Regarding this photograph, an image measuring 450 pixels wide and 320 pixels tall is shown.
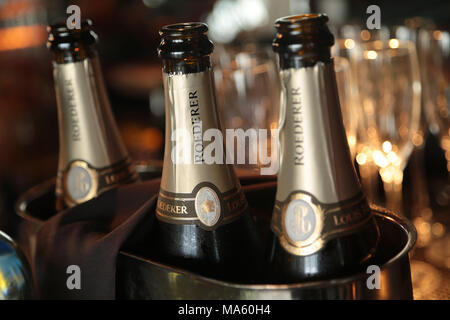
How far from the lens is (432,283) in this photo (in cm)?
55

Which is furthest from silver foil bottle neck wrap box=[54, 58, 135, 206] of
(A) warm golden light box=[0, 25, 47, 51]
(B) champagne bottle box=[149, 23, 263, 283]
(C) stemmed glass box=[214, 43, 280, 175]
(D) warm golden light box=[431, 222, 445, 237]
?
(A) warm golden light box=[0, 25, 47, 51]

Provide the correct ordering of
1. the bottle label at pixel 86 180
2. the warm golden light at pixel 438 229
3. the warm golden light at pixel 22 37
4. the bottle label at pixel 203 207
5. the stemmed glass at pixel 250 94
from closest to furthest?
the bottle label at pixel 203 207
the bottle label at pixel 86 180
the warm golden light at pixel 438 229
the stemmed glass at pixel 250 94
the warm golden light at pixel 22 37

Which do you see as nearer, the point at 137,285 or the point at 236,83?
the point at 137,285

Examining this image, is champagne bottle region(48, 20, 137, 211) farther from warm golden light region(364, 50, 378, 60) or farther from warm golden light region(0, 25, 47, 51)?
warm golden light region(0, 25, 47, 51)

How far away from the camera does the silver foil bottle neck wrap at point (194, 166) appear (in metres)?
0.40

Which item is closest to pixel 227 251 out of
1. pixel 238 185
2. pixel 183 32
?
pixel 238 185

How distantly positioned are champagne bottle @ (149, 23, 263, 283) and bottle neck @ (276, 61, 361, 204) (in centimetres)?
5

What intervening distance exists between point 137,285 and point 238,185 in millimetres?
118

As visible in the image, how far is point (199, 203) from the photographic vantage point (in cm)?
43

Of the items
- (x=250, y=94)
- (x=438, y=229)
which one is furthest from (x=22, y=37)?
(x=438, y=229)

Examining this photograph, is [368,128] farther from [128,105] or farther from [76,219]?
[128,105]

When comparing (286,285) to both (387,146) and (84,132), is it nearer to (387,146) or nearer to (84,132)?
(84,132)

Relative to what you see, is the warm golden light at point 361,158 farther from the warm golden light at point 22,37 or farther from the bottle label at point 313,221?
the warm golden light at point 22,37

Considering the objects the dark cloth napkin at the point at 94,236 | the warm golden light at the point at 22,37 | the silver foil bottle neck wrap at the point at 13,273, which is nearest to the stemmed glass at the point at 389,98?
the dark cloth napkin at the point at 94,236
